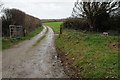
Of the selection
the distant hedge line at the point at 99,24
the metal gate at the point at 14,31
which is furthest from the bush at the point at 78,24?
the metal gate at the point at 14,31

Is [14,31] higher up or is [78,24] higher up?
[78,24]

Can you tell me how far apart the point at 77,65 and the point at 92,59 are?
790mm

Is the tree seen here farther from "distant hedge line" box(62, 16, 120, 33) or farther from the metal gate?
the metal gate

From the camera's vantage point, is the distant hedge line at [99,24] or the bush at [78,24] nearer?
the distant hedge line at [99,24]

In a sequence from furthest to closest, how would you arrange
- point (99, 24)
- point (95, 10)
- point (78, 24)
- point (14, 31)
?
point (78, 24) → point (99, 24) → point (95, 10) → point (14, 31)

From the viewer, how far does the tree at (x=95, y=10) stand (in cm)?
1764

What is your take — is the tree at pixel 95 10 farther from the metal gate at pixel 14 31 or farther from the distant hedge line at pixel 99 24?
the metal gate at pixel 14 31

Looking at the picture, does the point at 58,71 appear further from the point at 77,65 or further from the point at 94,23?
the point at 94,23

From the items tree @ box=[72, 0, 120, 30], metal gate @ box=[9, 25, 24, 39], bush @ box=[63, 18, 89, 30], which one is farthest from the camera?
bush @ box=[63, 18, 89, 30]

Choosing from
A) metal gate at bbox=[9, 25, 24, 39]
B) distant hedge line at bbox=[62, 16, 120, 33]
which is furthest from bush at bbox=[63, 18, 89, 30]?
metal gate at bbox=[9, 25, 24, 39]

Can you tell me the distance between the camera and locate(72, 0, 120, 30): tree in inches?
695

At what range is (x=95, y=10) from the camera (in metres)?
18.5

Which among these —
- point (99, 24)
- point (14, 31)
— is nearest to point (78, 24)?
point (99, 24)

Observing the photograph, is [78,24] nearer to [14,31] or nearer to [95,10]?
[95,10]
